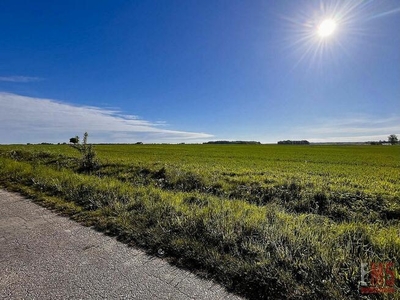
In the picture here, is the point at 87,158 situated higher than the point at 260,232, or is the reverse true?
the point at 87,158

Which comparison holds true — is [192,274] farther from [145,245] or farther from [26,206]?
[26,206]

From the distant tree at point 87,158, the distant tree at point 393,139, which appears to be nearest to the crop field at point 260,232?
the distant tree at point 87,158

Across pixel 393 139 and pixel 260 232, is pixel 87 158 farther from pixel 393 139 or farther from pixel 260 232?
pixel 393 139

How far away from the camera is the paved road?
8.82 feet

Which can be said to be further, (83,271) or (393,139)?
(393,139)

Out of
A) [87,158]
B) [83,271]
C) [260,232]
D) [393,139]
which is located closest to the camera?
[83,271]

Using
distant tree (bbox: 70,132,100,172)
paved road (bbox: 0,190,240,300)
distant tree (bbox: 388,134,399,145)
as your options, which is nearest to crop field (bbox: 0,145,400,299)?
paved road (bbox: 0,190,240,300)

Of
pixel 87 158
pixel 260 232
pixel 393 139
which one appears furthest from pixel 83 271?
pixel 393 139

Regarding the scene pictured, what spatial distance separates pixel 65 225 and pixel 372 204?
8.43m

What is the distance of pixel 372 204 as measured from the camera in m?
7.05

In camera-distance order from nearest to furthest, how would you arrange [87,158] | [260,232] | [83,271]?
[83,271] < [260,232] < [87,158]

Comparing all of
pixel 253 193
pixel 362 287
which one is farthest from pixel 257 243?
pixel 253 193

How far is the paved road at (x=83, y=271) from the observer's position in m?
2.69

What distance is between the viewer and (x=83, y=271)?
313 centimetres
